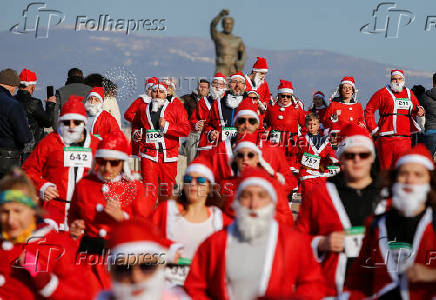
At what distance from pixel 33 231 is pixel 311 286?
226 centimetres

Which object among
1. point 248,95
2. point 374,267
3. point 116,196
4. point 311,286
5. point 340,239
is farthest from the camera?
point 248,95

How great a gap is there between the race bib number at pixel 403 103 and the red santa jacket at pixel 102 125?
521 centimetres

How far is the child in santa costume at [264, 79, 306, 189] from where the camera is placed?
669 inches

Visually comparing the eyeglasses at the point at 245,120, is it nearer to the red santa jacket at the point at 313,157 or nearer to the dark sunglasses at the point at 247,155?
the dark sunglasses at the point at 247,155

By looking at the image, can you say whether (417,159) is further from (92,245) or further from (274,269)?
(92,245)

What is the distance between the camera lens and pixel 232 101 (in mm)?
14648

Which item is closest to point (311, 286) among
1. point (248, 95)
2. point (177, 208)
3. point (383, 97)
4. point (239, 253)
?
point (239, 253)

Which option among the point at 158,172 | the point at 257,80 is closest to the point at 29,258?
the point at 158,172

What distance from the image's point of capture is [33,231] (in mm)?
7211

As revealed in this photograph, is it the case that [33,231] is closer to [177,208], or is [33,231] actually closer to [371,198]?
[177,208]

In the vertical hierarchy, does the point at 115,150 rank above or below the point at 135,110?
below

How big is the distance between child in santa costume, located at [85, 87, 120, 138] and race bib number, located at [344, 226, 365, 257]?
22.4 feet

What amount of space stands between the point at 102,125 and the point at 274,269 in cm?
792

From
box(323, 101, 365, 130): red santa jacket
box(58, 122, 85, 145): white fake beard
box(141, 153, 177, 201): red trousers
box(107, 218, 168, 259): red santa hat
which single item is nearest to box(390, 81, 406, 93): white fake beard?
box(323, 101, 365, 130): red santa jacket
